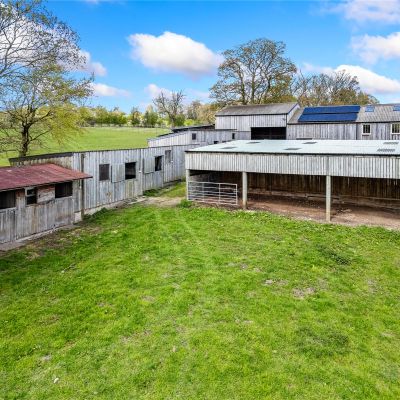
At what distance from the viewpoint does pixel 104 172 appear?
765 inches

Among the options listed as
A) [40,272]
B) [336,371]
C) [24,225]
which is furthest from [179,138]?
[336,371]

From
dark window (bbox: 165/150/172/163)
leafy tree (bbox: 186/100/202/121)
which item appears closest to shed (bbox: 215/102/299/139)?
dark window (bbox: 165/150/172/163)

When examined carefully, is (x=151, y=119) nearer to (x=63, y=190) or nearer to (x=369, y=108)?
(x=369, y=108)

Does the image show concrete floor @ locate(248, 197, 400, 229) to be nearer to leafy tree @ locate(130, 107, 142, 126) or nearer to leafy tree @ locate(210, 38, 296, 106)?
leafy tree @ locate(210, 38, 296, 106)

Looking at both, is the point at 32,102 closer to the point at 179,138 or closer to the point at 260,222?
the point at 179,138

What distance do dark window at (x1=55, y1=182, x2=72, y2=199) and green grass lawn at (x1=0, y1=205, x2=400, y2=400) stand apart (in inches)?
83.7

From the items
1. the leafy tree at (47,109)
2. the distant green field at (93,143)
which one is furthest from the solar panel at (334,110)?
the leafy tree at (47,109)

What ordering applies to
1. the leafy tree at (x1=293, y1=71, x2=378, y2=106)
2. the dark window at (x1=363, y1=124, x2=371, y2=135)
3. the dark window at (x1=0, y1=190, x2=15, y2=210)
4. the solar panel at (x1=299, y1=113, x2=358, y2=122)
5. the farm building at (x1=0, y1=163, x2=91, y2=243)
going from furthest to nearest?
the leafy tree at (x1=293, y1=71, x2=378, y2=106) < the solar panel at (x1=299, y1=113, x2=358, y2=122) < the dark window at (x1=363, y1=124, x2=371, y2=135) < the farm building at (x1=0, y1=163, x2=91, y2=243) < the dark window at (x1=0, y1=190, x2=15, y2=210)

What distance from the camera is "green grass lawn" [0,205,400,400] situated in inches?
269

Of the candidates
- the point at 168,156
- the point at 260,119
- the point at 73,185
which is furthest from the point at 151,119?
the point at 73,185

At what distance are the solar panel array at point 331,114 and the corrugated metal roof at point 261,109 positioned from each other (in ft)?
5.61

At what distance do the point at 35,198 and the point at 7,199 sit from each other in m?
1.31

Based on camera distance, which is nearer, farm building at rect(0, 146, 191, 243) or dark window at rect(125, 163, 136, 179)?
farm building at rect(0, 146, 191, 243)

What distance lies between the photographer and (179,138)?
32.4 m
